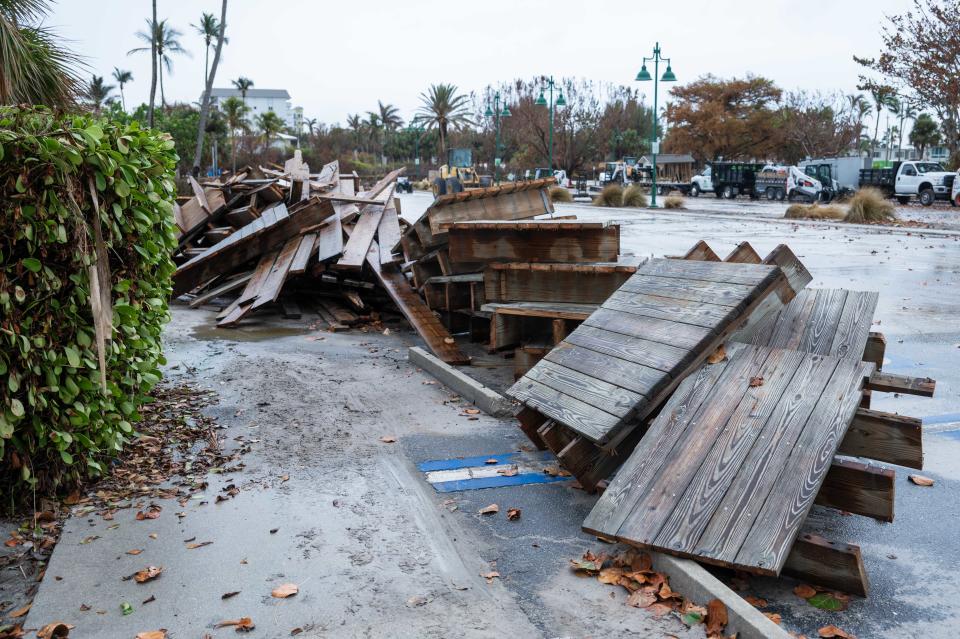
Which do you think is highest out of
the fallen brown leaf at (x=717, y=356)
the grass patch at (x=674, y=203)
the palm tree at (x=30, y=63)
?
the palm tree at (x=30, y=63)

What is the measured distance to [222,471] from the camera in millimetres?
4949

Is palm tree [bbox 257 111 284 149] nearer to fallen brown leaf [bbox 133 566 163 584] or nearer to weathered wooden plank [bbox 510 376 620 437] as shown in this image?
weathered wooden plank [bbox 510 376 620 437]

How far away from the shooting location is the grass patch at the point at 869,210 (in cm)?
2842

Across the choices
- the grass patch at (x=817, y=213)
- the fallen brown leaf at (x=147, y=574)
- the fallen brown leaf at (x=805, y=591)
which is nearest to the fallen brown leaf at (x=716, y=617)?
the fallen brown leaf at (x=805, y=591)

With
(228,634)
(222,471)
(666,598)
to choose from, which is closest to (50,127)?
(222,471)

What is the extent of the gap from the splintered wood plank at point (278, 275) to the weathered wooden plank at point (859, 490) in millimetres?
7223

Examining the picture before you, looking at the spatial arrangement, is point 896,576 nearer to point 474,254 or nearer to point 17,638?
point 17,638

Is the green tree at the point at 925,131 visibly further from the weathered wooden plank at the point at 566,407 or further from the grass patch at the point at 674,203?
the weathered wooden plank at the point at 566,407

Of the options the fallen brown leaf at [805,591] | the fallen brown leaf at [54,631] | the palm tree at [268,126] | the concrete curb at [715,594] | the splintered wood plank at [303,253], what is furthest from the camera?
the palm tree at [268,126]

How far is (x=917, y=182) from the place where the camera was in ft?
130

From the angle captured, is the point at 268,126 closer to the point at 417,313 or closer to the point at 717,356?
the point at 417,313

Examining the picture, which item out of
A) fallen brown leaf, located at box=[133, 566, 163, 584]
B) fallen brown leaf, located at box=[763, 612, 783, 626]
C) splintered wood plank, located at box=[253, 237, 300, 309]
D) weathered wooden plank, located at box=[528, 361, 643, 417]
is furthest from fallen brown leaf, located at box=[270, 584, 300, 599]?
splintered wood plank, located at box=[253, 237, 300, 309]

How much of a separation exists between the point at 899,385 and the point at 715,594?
6.30 ft

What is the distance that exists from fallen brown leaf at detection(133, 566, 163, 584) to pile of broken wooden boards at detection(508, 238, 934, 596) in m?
1.95
